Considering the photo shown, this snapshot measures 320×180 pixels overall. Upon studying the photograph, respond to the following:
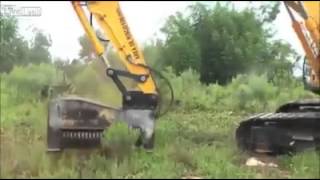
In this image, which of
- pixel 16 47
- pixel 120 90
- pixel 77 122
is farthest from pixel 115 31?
pixel 16 47

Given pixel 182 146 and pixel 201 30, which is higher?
pixel 201 30

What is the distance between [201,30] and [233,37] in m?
1.77

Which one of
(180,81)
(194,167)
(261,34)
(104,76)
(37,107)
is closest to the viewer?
(194,167)

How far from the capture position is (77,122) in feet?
30.5

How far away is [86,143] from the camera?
30.1 ft

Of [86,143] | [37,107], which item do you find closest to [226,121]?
[37,107]

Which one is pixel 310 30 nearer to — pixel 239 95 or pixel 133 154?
pixel 133 154

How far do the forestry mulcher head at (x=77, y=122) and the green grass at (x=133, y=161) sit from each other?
0.18 metres

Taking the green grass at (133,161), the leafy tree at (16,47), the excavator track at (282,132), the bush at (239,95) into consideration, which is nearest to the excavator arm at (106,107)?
the green grass at (133,161)

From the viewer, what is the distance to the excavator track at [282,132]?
971 centimetres

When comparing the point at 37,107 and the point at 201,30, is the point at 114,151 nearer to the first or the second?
the point at 37,107

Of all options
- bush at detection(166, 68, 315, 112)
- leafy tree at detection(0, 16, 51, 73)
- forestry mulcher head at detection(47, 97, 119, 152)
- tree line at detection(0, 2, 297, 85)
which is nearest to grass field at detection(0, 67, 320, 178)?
forestry mulcher head at detection(47, 97, 119, 152)

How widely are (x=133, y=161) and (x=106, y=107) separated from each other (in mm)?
1136

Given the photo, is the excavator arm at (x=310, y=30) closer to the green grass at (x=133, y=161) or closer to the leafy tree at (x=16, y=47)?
the green grass at (x=133, y=161)
